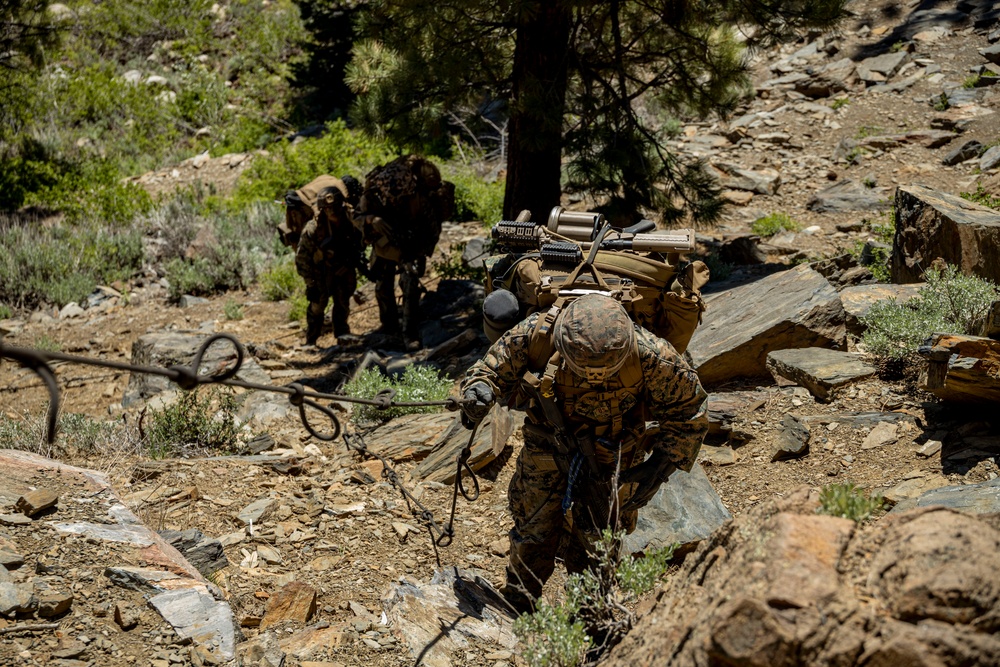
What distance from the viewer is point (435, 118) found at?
7.46m

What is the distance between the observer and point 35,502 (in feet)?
11.8

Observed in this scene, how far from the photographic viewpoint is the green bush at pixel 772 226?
877 cm

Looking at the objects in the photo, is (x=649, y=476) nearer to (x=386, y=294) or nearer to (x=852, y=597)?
(x=852, y=597)

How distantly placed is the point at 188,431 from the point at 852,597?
4.68 metres

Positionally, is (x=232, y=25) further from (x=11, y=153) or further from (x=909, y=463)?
(x=909, y=463)

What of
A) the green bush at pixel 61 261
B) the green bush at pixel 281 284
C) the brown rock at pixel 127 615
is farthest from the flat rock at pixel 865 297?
the green bush at pixel 61 261

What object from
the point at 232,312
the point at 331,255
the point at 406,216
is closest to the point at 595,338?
the point at 406,216

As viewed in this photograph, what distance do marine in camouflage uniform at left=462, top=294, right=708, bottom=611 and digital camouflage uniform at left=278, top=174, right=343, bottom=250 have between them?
456cm

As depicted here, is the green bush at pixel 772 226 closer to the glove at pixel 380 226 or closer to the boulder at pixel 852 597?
the glove at pixel 380 226

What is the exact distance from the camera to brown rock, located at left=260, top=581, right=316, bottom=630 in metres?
3.67

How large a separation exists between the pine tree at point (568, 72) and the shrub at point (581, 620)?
4.34m

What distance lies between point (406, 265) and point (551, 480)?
14.1 feet

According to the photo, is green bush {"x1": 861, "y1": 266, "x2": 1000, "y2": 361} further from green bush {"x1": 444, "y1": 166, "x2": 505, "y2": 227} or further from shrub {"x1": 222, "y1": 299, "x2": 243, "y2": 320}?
shrub {"x1": 222, "y1": 299, "x2": 243, "y2": 320}

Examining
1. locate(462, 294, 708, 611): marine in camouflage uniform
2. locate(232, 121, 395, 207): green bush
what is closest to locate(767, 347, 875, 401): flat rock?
locate(462, 294, 708, 611): marine in camouflage uniform
